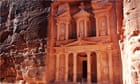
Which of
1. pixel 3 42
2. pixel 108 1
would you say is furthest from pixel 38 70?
pixel 108 1

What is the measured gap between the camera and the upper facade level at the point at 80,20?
12.6 metres

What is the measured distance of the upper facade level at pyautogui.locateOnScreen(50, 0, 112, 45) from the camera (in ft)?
41.2

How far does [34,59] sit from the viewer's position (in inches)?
499

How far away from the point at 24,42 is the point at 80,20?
4.43m

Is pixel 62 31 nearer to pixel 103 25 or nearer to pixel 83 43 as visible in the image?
pixel 83 43

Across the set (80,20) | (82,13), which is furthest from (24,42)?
(82,13)

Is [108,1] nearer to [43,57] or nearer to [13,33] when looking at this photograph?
[43,57]

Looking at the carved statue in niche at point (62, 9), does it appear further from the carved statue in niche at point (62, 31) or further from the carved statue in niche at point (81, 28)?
the carved statue in niche at point (81, 28)

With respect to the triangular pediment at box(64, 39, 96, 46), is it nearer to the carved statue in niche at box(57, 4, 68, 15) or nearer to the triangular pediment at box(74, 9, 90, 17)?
the triangular pediment at box(74, 9, 90, 17)

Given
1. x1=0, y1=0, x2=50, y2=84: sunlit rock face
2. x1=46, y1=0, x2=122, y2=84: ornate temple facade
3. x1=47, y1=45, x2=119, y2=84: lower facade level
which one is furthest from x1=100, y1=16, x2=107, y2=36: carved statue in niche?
x1=0, y1=0, x2=50, y2=84: sunlit rock face

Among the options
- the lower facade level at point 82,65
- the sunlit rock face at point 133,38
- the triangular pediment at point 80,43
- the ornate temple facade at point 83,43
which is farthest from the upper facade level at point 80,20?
the sunlit rock face at point 133,38

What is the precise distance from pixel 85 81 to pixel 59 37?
3673 millimetres

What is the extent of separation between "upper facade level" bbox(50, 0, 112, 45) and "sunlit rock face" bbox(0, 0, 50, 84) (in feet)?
2.97

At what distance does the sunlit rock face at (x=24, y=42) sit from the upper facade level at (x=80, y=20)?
90 cm
